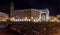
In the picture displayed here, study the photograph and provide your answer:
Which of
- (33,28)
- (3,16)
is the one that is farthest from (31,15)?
(3,16)

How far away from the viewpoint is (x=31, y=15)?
171 centimetres

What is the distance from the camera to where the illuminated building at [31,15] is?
1.70 metres

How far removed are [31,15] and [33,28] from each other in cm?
16

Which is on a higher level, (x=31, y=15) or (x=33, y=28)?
(x=31, y=15)

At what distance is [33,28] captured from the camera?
1.64 m

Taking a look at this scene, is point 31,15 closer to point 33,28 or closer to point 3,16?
point 33,28

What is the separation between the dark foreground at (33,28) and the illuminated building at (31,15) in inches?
3.0

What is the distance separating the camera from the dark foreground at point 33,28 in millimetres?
Answer: 1638

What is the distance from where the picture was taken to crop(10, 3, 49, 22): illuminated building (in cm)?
170

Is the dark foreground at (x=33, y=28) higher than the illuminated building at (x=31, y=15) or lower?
lower

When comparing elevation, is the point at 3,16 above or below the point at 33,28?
above

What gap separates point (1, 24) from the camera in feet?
5.47

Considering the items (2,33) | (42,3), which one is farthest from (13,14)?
(42,3)

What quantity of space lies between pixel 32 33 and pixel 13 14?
325mm
